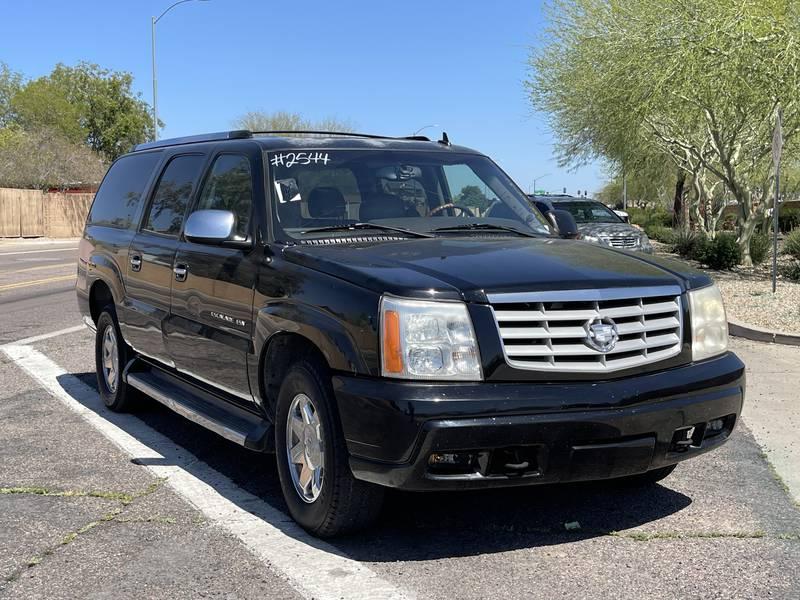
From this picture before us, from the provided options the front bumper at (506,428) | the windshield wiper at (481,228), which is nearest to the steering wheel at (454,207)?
the windshield wiper at (481,228)

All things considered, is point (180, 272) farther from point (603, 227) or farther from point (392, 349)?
point (603, 227)

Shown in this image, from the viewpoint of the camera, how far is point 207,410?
5.14m

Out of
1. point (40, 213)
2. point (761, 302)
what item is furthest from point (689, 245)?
point (40, 213)

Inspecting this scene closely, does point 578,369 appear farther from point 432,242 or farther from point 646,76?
point 646,76

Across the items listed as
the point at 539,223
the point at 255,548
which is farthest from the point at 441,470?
the point at 539,223

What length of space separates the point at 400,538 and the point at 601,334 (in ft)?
4.40

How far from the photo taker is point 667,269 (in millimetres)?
4434

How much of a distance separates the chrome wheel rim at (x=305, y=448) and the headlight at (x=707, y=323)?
1772mm

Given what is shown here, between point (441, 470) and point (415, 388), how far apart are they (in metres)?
0.37

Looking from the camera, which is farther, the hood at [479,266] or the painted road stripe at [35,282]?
the painted road stripe at [35,282]

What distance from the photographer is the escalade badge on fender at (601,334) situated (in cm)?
382

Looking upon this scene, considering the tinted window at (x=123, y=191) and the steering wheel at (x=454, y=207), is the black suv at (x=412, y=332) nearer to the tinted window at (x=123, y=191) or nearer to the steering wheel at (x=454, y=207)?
the steering wheel at (x=454, y=207)

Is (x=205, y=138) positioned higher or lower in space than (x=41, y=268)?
higher

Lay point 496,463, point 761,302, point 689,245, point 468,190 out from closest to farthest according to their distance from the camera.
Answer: point 496,463
point 468,190
point 761,302
point 689,245
